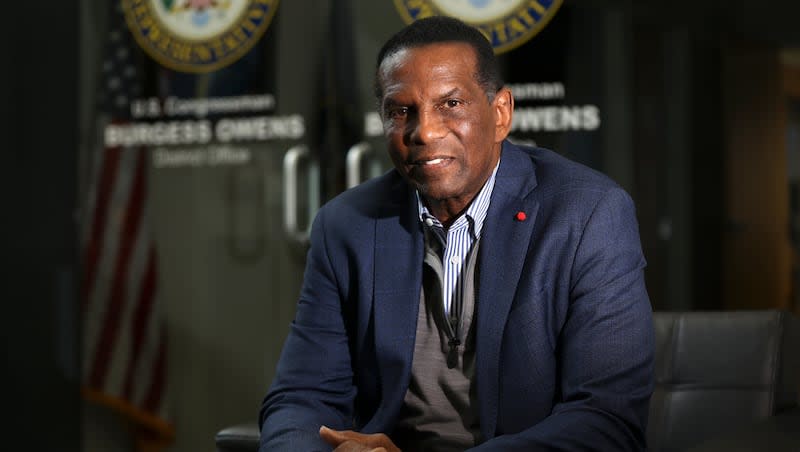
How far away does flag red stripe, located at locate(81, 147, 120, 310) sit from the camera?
146 inches

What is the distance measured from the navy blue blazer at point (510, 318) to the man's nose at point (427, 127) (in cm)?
16

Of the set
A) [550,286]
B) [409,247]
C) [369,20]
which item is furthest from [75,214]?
[550,286]

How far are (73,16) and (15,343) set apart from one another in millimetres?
1190

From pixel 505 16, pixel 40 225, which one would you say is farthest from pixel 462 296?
pixel 40 225

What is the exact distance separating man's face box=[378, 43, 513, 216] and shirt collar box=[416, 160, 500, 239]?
0.05 metres

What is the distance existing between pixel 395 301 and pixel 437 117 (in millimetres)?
335

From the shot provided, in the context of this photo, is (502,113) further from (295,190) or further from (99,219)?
(99,219)

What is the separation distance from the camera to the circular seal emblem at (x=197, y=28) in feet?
11.6

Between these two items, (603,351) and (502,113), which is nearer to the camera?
(603,351)

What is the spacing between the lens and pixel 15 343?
3.90 metres

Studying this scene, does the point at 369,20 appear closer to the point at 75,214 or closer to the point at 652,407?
the point at 75,214

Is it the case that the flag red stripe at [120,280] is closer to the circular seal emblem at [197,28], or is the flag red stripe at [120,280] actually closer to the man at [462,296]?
the circular seal emblem at [197,28]

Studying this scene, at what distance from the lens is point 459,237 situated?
196 centimetres

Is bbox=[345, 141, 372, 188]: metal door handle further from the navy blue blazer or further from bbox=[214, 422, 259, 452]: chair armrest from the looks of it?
bbox=[214, 422, 259, 452]: chair armrest
